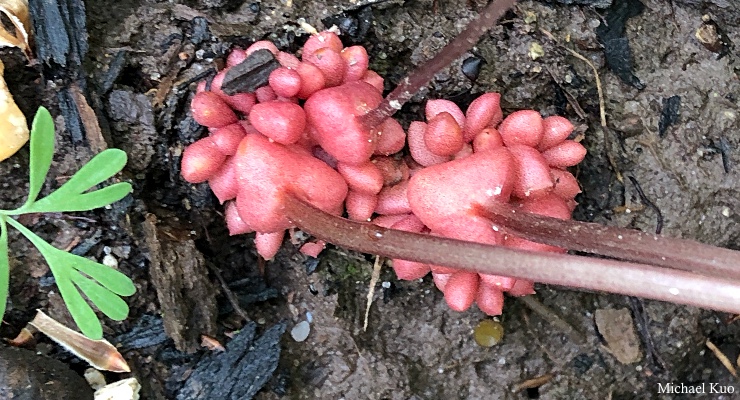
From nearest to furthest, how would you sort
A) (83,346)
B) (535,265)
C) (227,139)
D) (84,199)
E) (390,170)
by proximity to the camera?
(535,265) < (84,199) < (227,139) < (390,170) < (83,346)

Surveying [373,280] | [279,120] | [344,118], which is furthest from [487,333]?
[279,120]

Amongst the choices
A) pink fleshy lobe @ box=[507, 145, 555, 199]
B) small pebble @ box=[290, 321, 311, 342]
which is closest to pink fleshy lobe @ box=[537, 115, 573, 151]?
pink fleshy lobe @ box=[507, 145, 555, 199]

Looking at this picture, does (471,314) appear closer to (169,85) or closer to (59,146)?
(169,85)

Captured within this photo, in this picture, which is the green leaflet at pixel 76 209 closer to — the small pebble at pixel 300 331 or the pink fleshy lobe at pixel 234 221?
the pink fleshy lobe at pixel 234 221

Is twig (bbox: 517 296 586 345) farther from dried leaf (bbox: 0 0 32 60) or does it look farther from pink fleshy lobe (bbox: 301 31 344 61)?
dried leaf (bbox: 0 0 32 60)

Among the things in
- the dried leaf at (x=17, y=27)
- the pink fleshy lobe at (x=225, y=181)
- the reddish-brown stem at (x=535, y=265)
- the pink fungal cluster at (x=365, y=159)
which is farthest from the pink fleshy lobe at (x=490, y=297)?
the dried leaf at (x=17, y=27)

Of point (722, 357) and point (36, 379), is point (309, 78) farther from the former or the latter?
point (722, 357)

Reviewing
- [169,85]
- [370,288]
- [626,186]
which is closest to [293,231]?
[370,288]
